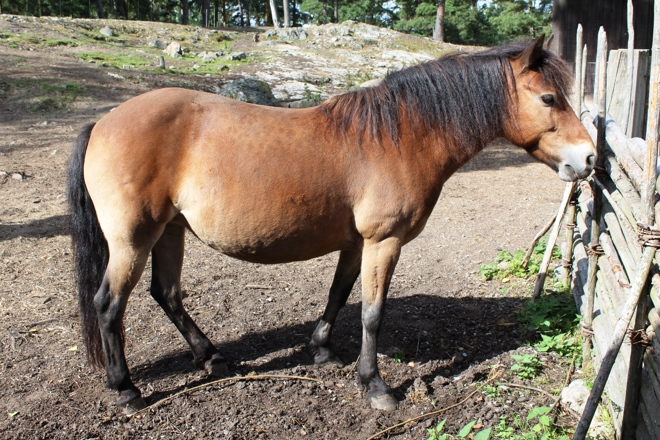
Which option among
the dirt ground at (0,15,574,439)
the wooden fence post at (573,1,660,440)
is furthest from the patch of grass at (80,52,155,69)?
the wooden fence post at (573,1,660,440)

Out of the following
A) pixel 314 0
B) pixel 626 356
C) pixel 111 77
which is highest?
pixel 314 0

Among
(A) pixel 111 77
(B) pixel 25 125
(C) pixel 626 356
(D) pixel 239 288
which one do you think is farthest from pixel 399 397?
(A) pixel 111 77

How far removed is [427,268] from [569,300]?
1610 millimetres

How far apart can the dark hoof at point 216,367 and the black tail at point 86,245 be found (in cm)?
74

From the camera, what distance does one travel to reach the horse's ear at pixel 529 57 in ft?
10.8

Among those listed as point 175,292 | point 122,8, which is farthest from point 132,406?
point 122,8

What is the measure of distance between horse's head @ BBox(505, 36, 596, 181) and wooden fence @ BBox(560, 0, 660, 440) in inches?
9.5

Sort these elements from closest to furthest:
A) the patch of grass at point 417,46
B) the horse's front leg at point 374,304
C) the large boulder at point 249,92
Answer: the horse's front leg at point 374,304
the large boulder at point 249,92
the patch of grass at point 417,46

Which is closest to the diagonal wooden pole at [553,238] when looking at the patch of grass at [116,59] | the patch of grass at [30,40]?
the patch of grass at [116,59]

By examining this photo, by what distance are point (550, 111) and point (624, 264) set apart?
103cm

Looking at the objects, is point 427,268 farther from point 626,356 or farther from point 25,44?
point 25,44

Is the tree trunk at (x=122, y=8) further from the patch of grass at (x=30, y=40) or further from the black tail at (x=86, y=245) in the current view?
the black tail at (x=86, y=245)

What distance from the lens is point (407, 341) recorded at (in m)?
4.37

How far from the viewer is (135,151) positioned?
3.26 meters
